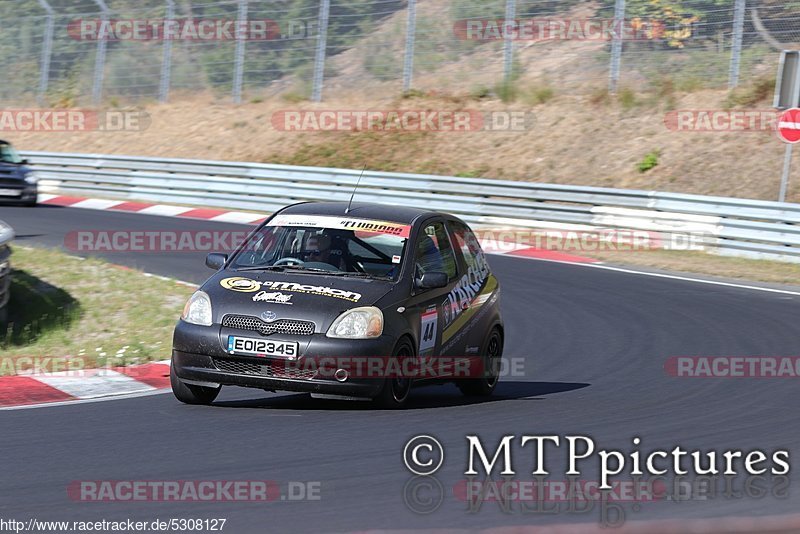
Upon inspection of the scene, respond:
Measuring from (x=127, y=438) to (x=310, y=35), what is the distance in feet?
78.1

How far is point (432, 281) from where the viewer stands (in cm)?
891

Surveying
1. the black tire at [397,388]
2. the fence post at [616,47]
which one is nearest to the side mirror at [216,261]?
the black tire at [397,388]

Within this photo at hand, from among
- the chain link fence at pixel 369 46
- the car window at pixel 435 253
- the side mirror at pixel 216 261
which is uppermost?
the chain link fence at pixel 369 46

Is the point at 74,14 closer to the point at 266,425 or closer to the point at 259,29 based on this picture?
the point at 259,29

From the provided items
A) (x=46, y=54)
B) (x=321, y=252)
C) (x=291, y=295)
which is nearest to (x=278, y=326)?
(x=291, y=295)

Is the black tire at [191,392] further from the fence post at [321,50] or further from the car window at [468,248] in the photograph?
the fence post at [321,50]

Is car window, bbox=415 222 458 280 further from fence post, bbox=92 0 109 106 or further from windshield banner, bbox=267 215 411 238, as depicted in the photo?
fence post, bbox=92 0 109 106

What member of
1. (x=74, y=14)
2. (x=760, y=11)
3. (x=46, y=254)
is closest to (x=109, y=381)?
(x=46, y=254)

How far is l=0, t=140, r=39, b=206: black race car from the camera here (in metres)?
24.4

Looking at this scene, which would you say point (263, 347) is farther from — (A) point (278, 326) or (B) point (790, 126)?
(B) point (790, 126)

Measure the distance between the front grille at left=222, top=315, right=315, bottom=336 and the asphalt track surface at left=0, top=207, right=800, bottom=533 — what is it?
56cm

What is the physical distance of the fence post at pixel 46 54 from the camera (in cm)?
3475

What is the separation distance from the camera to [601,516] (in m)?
5.69

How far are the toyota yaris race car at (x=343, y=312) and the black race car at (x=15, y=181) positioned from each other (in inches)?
644
